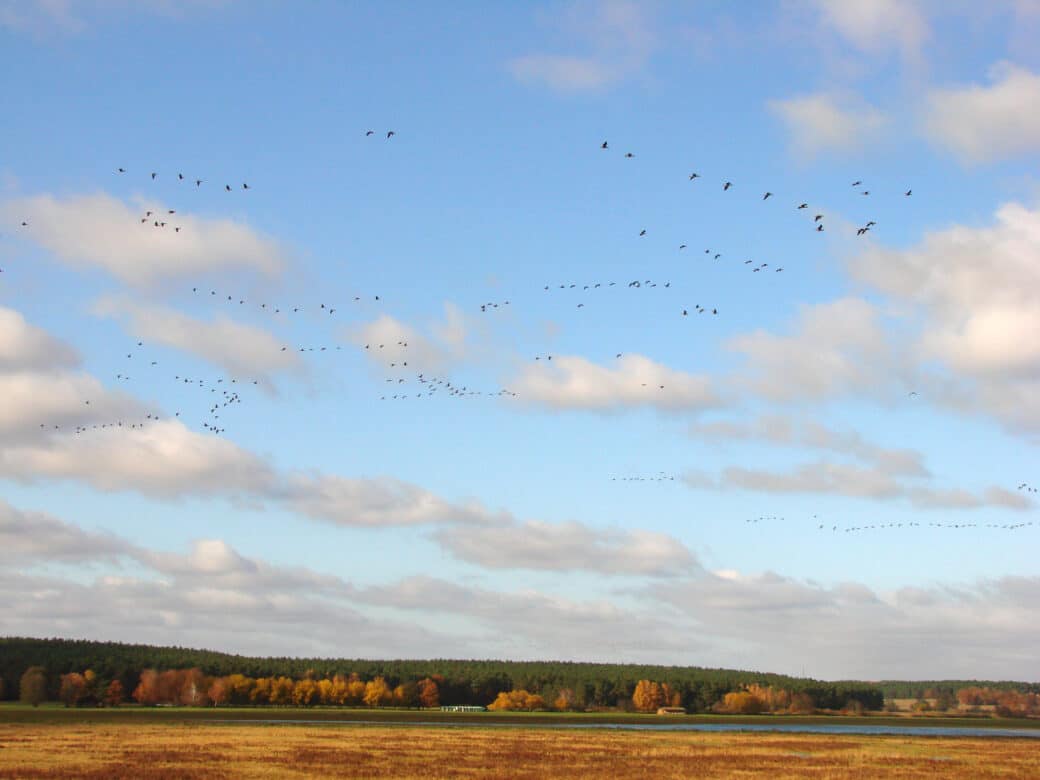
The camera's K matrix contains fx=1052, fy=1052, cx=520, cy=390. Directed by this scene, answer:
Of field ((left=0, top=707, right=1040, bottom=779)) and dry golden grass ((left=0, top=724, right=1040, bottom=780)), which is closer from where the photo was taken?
dry golden grass ((left=0, top=724, right=1040, bottom=780))

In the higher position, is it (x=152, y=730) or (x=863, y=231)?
(x=863, y=231)

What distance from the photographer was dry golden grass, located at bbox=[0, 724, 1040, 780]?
61.6 metres

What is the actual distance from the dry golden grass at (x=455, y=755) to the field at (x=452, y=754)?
93 mm

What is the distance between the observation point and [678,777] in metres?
61.6

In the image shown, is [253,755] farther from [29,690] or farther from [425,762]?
[29,690]

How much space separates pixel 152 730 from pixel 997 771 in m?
74.9

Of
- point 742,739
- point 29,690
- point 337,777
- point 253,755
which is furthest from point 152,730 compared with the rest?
A: point 29,690

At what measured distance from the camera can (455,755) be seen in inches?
2970

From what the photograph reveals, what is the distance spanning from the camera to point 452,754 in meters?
76.4

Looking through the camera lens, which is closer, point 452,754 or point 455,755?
point 455,755

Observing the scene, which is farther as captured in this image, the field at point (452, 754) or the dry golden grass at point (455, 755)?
the field at point (452, 754)

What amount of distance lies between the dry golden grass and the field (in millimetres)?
93

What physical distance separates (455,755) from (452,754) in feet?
3.31

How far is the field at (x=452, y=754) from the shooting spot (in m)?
61.9
